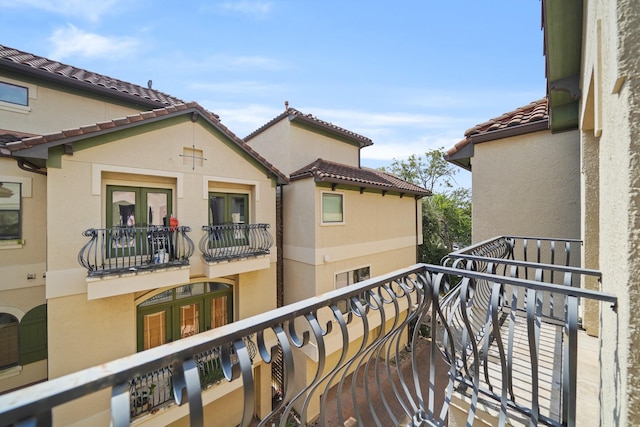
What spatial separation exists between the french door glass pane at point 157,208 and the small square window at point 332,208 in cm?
464

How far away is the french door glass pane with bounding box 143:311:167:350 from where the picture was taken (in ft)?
21.1

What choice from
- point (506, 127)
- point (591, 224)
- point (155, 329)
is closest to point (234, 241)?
point (155, 329)

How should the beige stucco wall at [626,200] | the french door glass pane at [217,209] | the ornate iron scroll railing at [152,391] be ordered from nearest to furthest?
the beige stucco wall at [626,200] < the ornate iron scroll railing at [152,391] < the french door glass pane at [217,209]

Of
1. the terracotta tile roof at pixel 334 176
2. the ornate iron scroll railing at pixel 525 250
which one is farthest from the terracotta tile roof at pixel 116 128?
the ornate iron scroll railing at pixel 525 250

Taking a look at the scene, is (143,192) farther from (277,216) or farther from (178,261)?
(277,216)

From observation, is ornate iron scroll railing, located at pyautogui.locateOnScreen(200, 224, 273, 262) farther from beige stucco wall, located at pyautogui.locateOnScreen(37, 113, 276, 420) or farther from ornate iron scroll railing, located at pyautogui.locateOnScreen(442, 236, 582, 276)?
ornate iron scroll railing, located at pyautogui.locateOnScreen(442, 236, 582, 276)

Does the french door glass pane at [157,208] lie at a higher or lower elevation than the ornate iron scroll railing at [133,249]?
higher

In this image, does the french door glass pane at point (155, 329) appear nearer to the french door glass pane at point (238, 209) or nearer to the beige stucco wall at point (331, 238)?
the french door glass pane at point (238, 209)

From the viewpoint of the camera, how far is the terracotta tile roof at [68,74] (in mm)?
6227

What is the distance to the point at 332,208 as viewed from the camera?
348 inches

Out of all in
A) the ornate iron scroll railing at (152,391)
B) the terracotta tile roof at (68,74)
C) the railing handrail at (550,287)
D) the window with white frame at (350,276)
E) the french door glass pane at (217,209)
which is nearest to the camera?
the railing handrail at (550,287)

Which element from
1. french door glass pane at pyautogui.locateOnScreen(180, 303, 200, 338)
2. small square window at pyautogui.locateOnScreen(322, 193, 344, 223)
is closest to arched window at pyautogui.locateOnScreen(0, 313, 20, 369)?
french door glass pane at pyautogui.locateOnScreen(180, 303, 200, 338)

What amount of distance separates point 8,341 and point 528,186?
1191 cm

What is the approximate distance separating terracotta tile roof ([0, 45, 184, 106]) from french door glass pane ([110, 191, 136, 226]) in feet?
11.9
